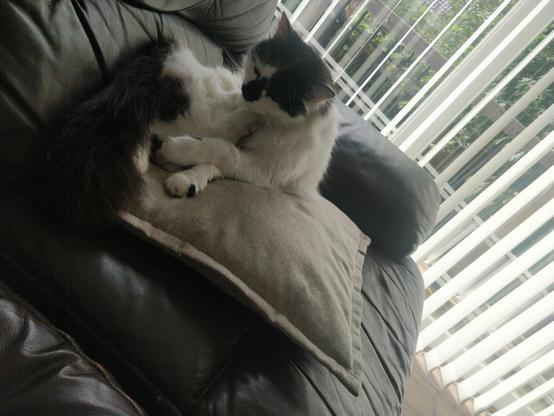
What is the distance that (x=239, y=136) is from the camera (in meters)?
1.03

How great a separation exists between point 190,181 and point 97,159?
0.21m

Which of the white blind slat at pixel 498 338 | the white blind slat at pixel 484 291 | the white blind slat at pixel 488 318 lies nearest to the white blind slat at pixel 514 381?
the white blind slat at pixel 498 338

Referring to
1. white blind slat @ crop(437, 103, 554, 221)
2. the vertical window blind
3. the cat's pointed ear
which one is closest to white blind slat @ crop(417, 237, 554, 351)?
the vertical window blind

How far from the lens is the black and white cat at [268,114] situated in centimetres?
91

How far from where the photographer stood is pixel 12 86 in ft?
2.06

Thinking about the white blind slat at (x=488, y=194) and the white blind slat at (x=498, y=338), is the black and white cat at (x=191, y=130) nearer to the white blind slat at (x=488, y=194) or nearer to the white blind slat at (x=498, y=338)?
the white blind slat at (x=488, y=194)

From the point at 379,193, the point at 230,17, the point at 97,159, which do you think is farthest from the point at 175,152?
the point at 379,193

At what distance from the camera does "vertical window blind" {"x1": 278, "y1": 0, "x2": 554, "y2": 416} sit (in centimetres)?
186

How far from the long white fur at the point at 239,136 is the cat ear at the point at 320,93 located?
0.07ft

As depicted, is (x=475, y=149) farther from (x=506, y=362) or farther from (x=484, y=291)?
(x=506, y=362)

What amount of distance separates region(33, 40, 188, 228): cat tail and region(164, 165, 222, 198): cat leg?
0.25ft

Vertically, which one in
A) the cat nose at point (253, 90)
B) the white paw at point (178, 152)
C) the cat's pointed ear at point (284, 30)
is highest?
the cat's pointed ear at point (284, 30)

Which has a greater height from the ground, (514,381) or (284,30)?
(284,30)

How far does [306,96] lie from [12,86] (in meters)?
0.65
